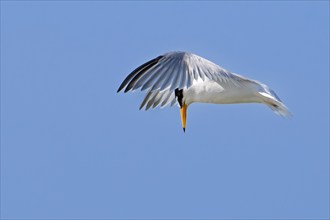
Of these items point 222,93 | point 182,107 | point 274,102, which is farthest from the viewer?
point 182,107

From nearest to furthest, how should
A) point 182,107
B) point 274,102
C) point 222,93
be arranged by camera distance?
point 222,93
point 274,102
point 182,107

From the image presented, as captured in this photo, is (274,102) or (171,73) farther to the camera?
(274,102)

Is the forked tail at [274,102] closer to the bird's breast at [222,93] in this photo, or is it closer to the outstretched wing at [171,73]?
the bird's breast at [222,93]

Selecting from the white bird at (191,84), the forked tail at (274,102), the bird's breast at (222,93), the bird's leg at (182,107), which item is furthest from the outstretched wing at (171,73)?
the bird's leg at (182,107)

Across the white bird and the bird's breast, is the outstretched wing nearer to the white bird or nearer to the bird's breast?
the white bird

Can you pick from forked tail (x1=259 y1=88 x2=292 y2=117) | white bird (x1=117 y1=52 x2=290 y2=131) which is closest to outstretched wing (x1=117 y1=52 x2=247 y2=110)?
white bird (x1=117 y1=52 x2=290 y2=131)

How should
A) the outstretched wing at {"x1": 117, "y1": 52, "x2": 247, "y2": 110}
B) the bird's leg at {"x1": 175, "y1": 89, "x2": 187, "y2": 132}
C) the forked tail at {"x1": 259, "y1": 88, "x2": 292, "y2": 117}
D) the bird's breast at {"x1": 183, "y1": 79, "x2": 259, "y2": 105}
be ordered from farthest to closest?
1. the bird's leg at {"x1": 175, "y1": 89, "x2": 187, "y2": 132}
2. the forked tail at {"x1": 259, "y1": 88, "x2": 292, "y2": 117}
3. the bird's breast at {"x1": 183, "y1": 79, "x2": 259, "y2": 105}
4. the outstretched wing at {"x1": 117, "y1": 52, "x2": 247, "y2": 110}

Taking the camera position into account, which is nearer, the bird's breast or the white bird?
the white bird

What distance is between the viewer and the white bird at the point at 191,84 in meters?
11.9

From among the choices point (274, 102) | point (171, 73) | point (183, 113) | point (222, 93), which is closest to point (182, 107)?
point (183, 113)

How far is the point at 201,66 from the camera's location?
12.3 metres

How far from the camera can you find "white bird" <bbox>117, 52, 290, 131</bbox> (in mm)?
11852

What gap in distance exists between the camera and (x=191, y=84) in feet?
39.2

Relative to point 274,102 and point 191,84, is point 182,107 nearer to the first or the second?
point 274,102
